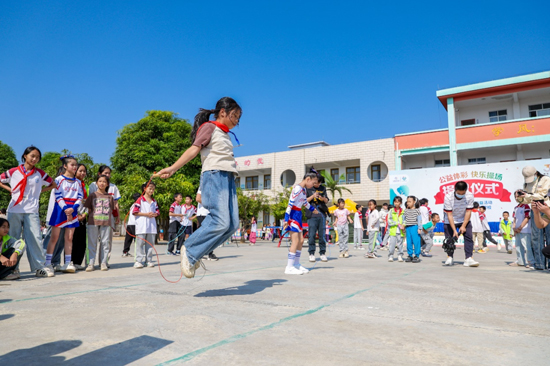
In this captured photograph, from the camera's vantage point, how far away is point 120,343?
207 cm

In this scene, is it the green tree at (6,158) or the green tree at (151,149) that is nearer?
the green tree at (151,149)

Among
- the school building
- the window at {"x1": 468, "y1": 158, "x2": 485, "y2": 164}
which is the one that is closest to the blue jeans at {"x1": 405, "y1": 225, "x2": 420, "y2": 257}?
the school building

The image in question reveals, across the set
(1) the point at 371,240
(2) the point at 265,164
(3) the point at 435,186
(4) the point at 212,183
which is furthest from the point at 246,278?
(2) the point at 265,164

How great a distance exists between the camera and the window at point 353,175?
35.1 meters

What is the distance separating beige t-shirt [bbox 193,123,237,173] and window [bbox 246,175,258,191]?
1469 inches

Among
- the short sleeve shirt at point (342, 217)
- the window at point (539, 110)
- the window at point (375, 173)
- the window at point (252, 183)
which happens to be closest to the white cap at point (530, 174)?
the short sleeve shirt at point (342, 217)

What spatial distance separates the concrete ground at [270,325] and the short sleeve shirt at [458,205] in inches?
143

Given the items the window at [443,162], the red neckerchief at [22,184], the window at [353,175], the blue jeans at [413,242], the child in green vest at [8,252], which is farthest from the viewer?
the window at [353,175]

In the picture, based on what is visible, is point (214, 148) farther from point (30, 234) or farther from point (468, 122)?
point (468, 122)

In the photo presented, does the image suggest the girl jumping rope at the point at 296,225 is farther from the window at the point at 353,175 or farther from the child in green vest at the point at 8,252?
the window at the point at 353,175

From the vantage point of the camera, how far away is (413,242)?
8.70 m

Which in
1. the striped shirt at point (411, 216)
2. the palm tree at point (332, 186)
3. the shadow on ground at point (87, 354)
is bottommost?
the shadow on ground at point (87, 354)

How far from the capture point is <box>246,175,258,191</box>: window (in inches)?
1636

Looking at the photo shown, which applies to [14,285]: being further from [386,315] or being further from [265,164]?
[265,164]
